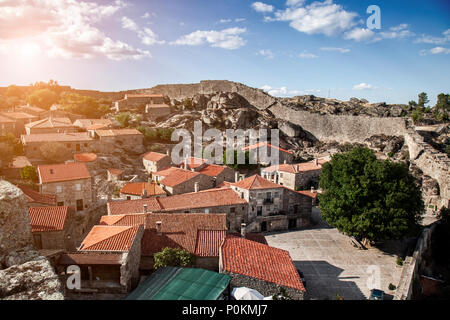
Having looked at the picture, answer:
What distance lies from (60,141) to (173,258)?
23710mm

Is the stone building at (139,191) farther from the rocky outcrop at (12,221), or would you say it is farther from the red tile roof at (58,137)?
the rocky outcrop at (12,221)

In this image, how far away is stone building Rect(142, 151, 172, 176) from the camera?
116ft

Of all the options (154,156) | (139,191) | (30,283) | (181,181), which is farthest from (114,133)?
(30,283)

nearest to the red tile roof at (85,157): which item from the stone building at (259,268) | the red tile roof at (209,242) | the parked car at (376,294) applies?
the red tile roof at (209,242)

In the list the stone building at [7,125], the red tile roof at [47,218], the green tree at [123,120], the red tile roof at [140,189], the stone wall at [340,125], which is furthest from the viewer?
the stone wall at [340,125]

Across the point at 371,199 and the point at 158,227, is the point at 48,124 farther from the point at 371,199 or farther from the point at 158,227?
the point at 371,199

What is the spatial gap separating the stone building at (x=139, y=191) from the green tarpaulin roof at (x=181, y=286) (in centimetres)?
1500

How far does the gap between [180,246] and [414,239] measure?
19904 millimetres

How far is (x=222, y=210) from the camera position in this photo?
25.2 metres

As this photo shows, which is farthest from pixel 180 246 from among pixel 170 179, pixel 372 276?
pixel 170 179

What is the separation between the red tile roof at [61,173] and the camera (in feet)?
70.6

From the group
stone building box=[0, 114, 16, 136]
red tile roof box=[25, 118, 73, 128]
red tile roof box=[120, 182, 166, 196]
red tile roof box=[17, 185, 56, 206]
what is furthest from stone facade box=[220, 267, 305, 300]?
stone building box=[0, 114, 16, 136]
